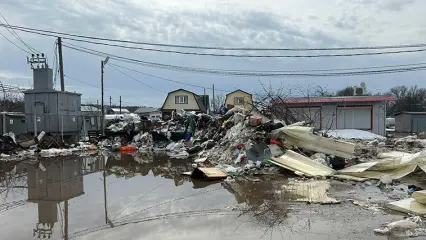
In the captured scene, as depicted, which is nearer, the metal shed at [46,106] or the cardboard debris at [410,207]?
the cardboard debris at [410,207]

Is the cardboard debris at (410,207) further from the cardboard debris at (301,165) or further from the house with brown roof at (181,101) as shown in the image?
the house with brown roof at (181,101)

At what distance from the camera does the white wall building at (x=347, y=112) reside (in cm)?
2561

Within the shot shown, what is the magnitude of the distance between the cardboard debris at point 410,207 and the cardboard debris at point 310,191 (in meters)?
1.16

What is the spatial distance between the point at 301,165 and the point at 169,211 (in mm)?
5356

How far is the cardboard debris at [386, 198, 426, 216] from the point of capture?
6.25m

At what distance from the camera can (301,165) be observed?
11.1 meters

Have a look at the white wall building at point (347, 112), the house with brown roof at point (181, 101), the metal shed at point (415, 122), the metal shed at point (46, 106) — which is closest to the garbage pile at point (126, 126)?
the metal shed at point (46, 106)

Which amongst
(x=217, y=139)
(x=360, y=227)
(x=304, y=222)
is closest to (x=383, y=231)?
(x=360, y=227)

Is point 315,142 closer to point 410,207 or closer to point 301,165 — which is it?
point 301,165

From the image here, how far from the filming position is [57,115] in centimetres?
2205

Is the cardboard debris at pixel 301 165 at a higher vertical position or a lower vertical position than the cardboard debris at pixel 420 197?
lower

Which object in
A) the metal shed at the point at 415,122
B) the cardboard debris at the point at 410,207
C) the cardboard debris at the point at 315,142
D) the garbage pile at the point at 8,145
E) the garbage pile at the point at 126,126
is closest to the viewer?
the cardboard debris at the point at 410,207

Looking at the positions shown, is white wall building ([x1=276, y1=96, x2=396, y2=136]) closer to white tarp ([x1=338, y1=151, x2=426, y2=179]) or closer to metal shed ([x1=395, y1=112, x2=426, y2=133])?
metal shed ([x1=395, y1=112, x2=426, y2=133])

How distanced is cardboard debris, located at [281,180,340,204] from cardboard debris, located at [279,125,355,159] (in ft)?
8.69
